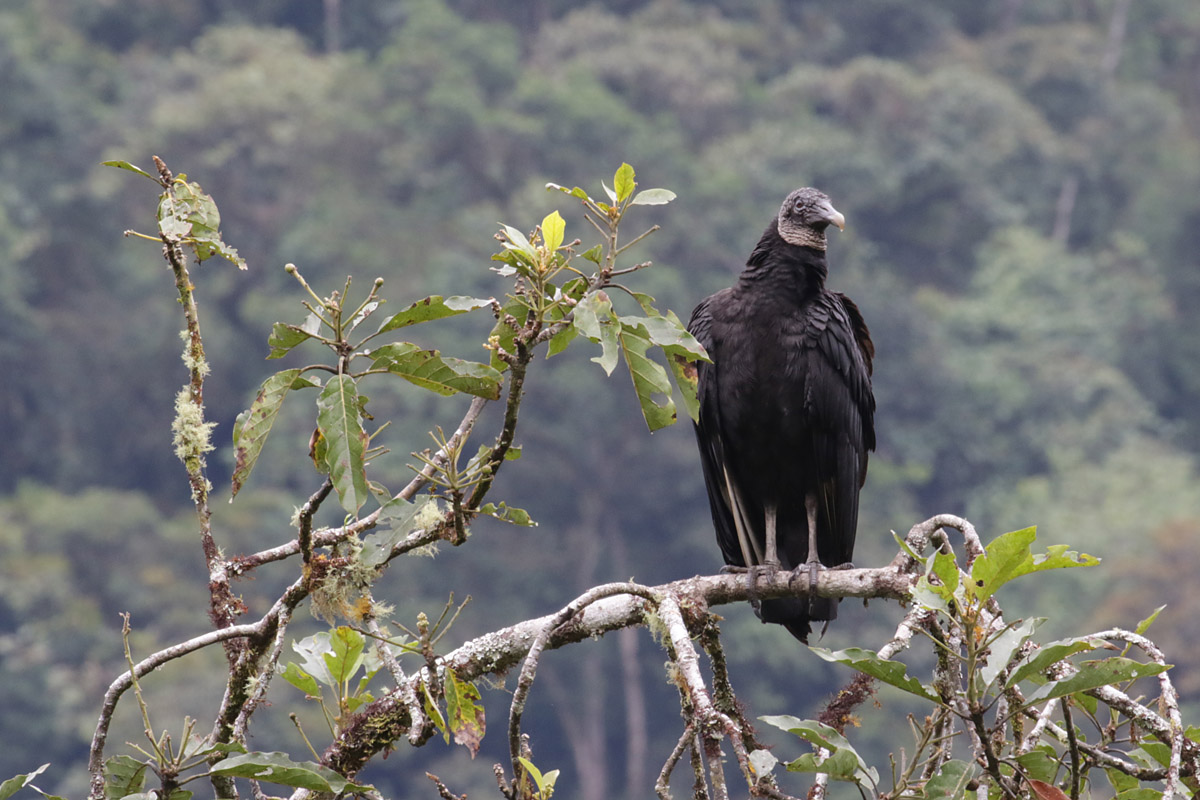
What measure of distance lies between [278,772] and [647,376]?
80 centimetres

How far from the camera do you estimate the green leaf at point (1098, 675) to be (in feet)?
6.22

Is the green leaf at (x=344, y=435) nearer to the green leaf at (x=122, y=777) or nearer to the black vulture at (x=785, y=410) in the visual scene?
the green leaf at (x=122, y=777)

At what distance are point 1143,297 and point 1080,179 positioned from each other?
471 centimetres

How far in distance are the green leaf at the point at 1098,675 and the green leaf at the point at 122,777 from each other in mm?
1262

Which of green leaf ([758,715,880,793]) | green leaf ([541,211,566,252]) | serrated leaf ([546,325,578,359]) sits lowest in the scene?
green leaf ([758,715,880,793])

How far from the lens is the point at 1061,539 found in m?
25.8

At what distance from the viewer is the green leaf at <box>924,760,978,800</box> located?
2.01 meters

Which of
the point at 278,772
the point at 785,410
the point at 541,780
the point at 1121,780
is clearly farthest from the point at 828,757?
the point at 785,410

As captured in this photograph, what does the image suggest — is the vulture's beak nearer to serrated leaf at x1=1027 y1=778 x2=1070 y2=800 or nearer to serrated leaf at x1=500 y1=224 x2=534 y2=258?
serrated leaf at x1=500 y1=224 x2=534 y2=258

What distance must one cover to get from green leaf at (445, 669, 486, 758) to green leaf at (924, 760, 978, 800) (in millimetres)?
632

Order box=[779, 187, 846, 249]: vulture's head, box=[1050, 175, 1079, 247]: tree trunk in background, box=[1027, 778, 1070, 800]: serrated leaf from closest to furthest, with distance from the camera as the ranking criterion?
box=[1027, 778, 1070, 800]: serrated leaf
box=[779, 187, 846, 249]: vulture's head
box=[1050, 175, 1079, 247]: tree trunk in background

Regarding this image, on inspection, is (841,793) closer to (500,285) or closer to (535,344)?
(500,285)

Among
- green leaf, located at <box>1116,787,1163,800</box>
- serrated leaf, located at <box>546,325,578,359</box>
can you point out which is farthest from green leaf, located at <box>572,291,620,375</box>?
green leaf, located at <box>1116,787,1163,800</box>

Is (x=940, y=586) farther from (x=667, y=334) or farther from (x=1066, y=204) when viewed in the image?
(x=1066, y=204)
